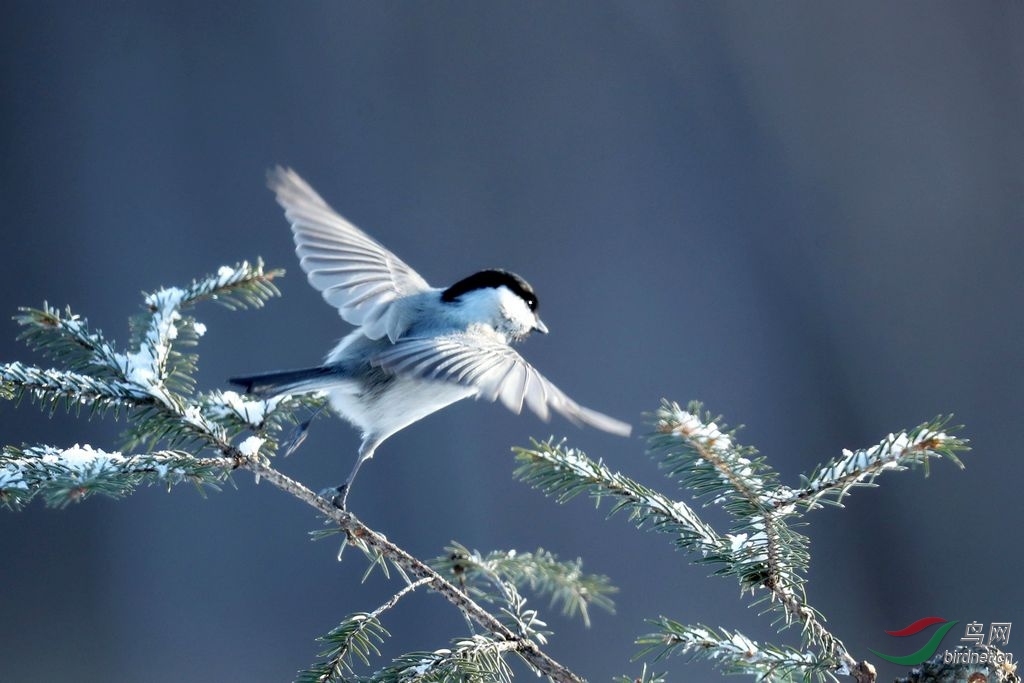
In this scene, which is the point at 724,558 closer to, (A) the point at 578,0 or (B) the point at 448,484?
(B) the point at 448,484

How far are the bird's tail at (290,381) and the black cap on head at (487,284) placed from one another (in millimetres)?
137

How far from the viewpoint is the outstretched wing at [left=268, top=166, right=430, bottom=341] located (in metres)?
0.66

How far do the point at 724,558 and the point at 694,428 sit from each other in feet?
0.20

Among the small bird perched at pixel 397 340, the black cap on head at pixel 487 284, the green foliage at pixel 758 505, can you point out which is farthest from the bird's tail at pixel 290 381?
the green foliage at pixel 758 505

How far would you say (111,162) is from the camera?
1.28 m

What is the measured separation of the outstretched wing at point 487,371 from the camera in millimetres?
454

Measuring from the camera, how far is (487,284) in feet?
2.24

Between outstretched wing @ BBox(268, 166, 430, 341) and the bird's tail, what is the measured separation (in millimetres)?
75

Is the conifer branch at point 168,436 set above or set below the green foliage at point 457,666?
above

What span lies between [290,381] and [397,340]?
0.11m

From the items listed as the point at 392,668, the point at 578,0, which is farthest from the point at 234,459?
the point at 578,0

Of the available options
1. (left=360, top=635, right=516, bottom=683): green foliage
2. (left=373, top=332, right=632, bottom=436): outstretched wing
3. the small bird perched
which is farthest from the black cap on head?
(left=360, top=635, right=516, bottom=683): green foliage
